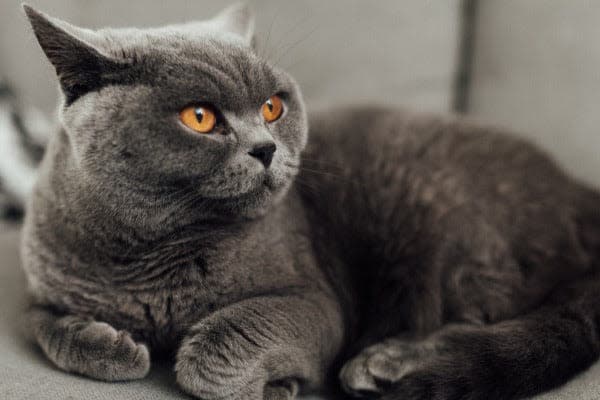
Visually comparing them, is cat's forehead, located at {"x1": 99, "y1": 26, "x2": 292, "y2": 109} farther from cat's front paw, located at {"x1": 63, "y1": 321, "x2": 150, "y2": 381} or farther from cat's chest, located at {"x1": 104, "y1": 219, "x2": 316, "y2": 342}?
cat's front paw, located at {"x1": 63, "y1": 321, "x2": 150, "y2": 381}

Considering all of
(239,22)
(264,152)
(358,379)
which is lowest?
(358,379)

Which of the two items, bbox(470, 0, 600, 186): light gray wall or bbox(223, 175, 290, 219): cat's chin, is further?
bbox(470, 0, 600, 186): light gray wall

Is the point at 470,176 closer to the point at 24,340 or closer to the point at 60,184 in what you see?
the point at 60,184

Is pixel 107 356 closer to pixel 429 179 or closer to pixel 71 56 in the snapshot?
pixel 71 56

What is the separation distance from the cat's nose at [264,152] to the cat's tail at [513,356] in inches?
16.2

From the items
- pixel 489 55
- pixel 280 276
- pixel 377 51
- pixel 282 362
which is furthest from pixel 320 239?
pixel 489 55

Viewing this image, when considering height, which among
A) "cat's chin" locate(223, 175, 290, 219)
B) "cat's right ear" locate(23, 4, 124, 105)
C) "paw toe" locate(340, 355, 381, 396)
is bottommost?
"paw toe" locate(340, 355, 381, 396)

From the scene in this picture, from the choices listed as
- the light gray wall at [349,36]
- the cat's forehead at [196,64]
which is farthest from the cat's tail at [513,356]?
the light gray wall at [349,36]

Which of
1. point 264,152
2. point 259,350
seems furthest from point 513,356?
point 264,152

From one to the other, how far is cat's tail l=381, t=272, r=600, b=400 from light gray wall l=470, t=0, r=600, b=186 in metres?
0.58

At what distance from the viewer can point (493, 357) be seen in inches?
36.5

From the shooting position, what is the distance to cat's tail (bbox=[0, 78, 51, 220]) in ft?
5.46

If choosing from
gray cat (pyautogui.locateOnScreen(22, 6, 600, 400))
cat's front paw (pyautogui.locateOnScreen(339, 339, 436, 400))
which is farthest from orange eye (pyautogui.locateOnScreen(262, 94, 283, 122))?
cat's front paw (pyautogui.locateOnScreen(339, 339, 436, 400))

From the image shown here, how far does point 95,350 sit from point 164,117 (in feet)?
1.23
